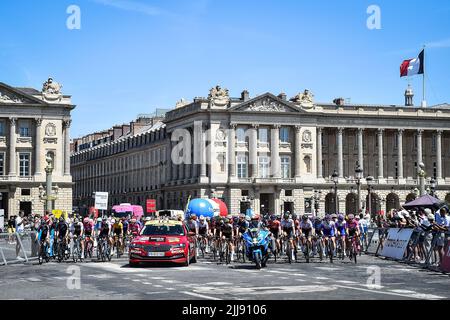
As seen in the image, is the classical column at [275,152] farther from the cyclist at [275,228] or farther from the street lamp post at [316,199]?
the cyclist at [275,228]

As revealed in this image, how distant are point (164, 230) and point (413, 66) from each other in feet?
162

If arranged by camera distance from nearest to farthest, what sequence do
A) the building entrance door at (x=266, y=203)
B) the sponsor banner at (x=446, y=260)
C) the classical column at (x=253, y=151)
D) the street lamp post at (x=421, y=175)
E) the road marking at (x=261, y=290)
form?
1. the road marking at (x=261, y=290)
2. the sponsor banner at (x=446, y=260)
3. the street lamp post at (x=421, y=175)
4. the classical column at (x=253, y=151)
5. the building entrance door at (x=266, y=203)

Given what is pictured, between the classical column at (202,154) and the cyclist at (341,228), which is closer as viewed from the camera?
the cyclist at (341,228)

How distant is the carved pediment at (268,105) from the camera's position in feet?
345

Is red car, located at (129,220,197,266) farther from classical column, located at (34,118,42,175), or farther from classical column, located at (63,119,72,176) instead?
classical column, located at (63,119,72,176)

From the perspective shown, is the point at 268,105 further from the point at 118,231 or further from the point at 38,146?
the point at 118,231

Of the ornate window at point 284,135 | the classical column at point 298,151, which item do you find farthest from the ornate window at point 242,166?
the classical column at point 298,151

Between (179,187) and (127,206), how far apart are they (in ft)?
52.2

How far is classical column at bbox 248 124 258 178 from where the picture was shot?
104 meters

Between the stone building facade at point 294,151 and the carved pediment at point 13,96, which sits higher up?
the carved pediment at point 13,96

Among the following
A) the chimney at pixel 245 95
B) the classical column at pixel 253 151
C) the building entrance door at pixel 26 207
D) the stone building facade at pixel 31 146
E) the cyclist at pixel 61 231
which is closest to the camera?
the cyclist at pixel 61 231

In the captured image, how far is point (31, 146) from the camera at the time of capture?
3765 inches

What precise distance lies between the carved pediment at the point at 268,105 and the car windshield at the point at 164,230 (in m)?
75.5

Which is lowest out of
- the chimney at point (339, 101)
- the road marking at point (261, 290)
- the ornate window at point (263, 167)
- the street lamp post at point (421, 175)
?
the road marking at point (261, 290)
